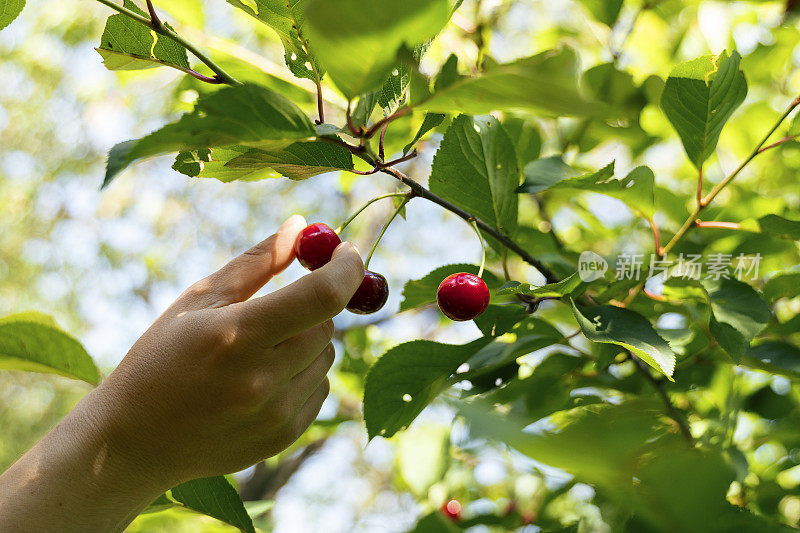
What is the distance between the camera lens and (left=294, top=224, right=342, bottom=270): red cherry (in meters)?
0.89

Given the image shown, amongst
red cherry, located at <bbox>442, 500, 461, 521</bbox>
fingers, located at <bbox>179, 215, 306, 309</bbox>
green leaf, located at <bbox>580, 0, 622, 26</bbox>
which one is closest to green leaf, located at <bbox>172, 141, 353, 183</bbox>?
fingers, located at <bbox>179, 215, 306, 309</bbox>

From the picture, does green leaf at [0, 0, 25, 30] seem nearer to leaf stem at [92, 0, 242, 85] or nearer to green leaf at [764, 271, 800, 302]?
leaf stem at [92, 0, 242, 85]

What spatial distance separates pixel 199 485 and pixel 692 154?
904mm

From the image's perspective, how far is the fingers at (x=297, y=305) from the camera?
0.73 metres

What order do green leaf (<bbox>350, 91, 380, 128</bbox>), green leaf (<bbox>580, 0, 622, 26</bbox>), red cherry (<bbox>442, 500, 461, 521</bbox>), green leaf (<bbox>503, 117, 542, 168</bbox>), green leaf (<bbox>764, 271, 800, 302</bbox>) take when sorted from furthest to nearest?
red cherry (<bbox>442, 500, 461, 521</bbox>) < green leaf (<bbox>580, 0, 622, 26</bbox>) < green leaf (<bbox>503, 117, 542, 168</bbox>) < green leaf (<bbox>764, 271, 800, 302</bbox>) < green leaf (<bbox>350, 91, 380, 128</bbox>)

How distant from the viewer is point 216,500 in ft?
2.86

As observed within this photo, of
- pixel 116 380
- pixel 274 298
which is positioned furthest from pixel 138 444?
pixel 274 298

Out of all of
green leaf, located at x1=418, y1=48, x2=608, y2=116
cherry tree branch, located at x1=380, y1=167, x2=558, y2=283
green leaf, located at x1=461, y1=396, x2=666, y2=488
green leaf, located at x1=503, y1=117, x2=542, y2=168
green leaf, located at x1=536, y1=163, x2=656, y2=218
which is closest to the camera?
green leaf, located at x1=461, y1=396, x2=666, y2=488

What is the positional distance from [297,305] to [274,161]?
0.17 m

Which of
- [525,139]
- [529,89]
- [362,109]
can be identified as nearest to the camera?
[529,89]

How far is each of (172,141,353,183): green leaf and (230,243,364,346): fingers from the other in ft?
0.41

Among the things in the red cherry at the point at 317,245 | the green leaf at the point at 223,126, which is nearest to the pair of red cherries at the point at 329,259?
the red cherry at the point at 317,245

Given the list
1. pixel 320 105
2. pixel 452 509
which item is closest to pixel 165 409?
pixel 320 105

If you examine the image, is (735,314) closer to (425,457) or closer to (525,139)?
(525,139)
